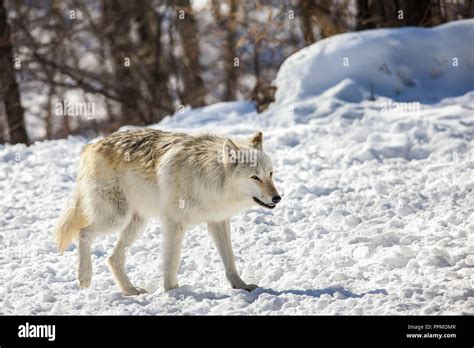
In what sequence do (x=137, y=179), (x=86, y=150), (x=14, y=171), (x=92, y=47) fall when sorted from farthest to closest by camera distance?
(x=92, y=47) → (x=14, y=171) → (x=86, y=150) → (x=137, y=179)

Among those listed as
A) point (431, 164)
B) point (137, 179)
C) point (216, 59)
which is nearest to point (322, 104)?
point (431, 164)

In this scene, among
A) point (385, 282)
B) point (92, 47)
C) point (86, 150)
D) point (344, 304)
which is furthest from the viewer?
point (92, 47)

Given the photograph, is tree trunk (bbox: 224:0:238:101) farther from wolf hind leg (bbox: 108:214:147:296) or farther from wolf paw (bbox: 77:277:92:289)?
wolf paw (bbox: 77:277:92:289)

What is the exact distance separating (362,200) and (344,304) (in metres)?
3.20

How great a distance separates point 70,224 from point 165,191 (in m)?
1.20

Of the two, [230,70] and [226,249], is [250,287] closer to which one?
[226,249]

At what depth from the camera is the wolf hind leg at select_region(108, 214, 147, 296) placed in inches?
268

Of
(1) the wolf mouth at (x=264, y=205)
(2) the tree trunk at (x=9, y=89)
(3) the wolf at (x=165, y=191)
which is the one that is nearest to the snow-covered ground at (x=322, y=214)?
(3) the wolf at (x=165, y=191)

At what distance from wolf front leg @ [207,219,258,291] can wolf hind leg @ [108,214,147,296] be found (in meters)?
0.79

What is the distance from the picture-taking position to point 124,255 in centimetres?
697

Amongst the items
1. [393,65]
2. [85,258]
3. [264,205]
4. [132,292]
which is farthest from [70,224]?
[393,65]

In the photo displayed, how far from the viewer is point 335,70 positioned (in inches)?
493

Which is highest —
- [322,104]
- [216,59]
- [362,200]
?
[216,59]
